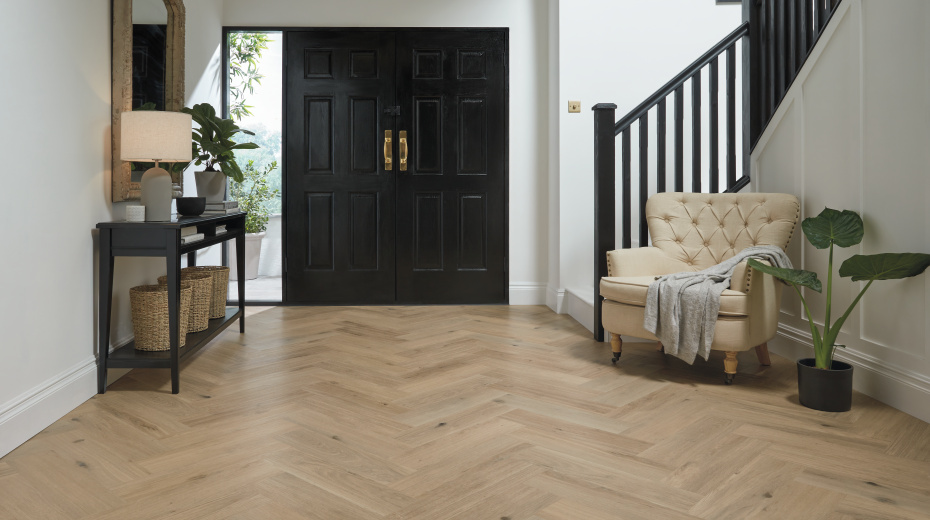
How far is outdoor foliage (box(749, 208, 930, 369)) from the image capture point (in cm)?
244

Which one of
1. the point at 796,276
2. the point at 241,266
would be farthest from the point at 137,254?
the point at 796,276

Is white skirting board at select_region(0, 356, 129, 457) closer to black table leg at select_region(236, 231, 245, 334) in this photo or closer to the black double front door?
black table leg at select_region(236, 231, 245, 334)

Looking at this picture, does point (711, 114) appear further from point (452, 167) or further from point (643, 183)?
point (452, 167)

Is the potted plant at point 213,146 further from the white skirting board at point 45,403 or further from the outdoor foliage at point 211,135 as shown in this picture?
the white skirting board at point 45,403

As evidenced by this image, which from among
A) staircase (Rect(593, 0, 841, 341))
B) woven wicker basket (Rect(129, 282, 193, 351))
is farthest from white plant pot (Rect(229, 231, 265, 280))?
staircase (Rect(593, 0, 841, 341))

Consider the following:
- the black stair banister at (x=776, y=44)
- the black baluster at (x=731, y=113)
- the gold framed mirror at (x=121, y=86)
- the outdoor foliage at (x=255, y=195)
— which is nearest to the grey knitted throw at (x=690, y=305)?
the black baluster at (x=731, y=113)

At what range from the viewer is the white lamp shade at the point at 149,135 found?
2822 mm

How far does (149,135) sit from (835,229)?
2.88 metres

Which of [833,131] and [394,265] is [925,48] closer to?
[833,131]

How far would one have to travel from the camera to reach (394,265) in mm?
5148

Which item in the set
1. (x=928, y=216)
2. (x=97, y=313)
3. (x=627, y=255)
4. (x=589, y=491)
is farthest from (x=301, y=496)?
(x=928, y=216)

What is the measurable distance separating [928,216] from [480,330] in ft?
8.03

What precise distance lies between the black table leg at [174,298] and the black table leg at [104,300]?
250 mm

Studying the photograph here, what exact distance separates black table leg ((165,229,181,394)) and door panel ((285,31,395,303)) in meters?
2.26
